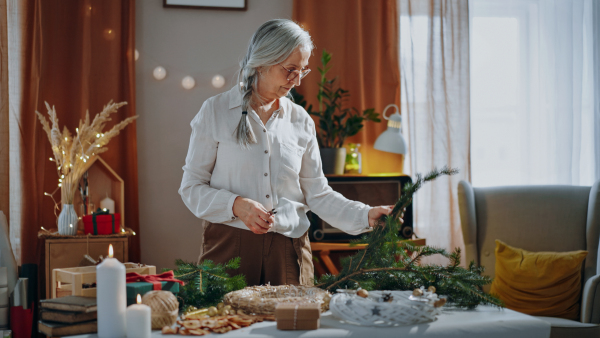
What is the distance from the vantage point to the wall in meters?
3.02

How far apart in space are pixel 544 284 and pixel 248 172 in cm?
155

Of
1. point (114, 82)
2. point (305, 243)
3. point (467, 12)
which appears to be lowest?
point (305, 243)

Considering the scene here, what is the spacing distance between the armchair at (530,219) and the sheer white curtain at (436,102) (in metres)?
0.53

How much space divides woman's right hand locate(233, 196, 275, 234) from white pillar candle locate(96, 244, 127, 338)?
1.58 feet

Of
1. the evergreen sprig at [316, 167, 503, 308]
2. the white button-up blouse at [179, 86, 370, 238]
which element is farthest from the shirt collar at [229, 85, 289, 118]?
the evergreen sprig at [316, 167, 503, 308]

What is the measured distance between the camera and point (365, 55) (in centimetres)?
319

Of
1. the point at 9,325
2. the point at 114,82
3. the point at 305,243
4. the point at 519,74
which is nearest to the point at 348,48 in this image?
the point at 519,74

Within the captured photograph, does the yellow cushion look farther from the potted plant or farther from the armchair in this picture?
the potted plant

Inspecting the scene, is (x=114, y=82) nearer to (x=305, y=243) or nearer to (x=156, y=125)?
(x=156, y=125)

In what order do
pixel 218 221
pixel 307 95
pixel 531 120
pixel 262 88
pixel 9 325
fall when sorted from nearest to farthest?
pixel 218 221
pixel 262 88
pixel 9 325
pixel 307 95
pixel 531 120

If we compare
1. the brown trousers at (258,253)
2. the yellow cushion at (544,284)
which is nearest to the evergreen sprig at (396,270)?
the brown trousers at (258,253)

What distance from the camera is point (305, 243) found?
1.58 meters

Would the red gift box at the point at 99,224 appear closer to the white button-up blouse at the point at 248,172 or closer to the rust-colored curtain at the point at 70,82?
the rust-colored curtain at the point at 70,82

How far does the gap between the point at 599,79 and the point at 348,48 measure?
162 centimetres
